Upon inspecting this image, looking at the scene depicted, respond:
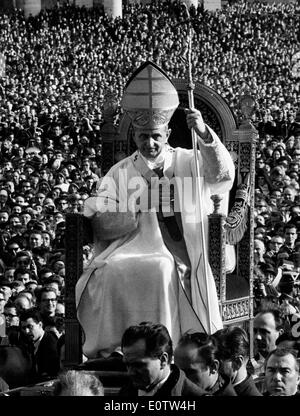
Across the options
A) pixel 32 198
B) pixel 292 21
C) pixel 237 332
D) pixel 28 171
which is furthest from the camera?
pixel 292 21

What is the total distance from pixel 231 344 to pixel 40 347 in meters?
3.84

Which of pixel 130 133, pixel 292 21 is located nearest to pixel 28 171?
pixel 130 133

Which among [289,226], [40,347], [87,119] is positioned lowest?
[40,347]

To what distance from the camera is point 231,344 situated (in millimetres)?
8320

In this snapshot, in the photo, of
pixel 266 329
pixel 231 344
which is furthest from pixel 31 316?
pixel 231 344

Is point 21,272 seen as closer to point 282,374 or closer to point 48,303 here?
point 48,303

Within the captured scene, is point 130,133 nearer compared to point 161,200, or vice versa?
point 161,200

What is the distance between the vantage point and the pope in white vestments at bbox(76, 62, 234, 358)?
10.7 m

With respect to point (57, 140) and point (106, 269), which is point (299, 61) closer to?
point (57, 140)

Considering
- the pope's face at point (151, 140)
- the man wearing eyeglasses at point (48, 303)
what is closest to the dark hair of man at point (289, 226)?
the man wearing eyeglasses at point (48, 303)

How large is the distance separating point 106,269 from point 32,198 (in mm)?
11914

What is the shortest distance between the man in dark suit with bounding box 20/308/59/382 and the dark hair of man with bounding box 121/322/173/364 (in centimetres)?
358

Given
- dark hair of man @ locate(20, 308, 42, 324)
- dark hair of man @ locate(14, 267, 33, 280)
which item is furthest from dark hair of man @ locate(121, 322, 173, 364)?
dark hair of man @ locate(14, 267, 33, 280)

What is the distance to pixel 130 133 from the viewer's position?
12.4 m
